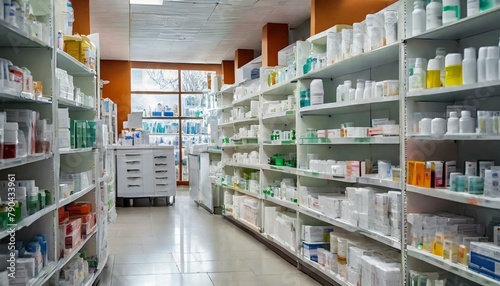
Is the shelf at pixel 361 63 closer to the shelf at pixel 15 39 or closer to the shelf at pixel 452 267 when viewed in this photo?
the shelf at pixel 452 267

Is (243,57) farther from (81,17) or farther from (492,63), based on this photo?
(492,63)

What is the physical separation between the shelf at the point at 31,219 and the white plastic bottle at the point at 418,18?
2.72 metres

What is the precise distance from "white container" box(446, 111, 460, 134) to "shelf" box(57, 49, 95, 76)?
274cm

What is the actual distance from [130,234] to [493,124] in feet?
19.7

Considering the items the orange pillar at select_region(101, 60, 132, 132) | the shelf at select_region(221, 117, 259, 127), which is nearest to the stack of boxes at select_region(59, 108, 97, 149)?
the shelf at select_region(221, 117, 259, 127)

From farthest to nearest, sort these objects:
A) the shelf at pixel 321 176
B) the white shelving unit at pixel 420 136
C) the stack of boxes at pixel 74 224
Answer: the shelf at pixel 321 176 → the stack of boxes at pixel 74 224 → the white shelving unit at pixel 420 136

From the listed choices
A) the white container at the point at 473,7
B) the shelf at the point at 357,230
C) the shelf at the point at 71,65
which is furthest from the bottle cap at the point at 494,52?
the shelf at the point at 71,65

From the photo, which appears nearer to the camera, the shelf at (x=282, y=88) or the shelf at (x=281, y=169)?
the shelf at (x=281, y=169)

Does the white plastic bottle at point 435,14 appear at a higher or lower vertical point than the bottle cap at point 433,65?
higher

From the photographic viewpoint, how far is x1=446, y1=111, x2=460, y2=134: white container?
3.01 metres

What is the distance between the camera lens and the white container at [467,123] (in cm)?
292

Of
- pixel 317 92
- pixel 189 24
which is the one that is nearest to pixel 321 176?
pixel 317 92

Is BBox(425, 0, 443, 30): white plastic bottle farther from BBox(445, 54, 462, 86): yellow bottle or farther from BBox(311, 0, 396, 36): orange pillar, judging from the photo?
BBox(311, 0, 396, 36): orange pillar

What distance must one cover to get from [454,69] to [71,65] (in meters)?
3.10
